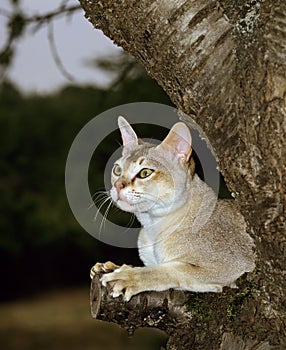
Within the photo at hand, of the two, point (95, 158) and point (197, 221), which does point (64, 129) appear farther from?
point (197, 221)

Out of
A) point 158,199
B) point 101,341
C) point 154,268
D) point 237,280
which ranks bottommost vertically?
point 101,341

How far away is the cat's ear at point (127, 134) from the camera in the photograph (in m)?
1.89

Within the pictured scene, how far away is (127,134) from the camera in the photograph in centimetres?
195

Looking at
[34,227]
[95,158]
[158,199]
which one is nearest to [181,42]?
[158,199]

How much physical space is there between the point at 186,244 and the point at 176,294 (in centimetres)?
18

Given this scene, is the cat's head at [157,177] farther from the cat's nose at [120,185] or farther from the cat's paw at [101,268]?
the cat's paw at [101,268]

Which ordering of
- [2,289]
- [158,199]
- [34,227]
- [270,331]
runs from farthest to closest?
[2,289] < [34,227] < [158,199] < [270,331]

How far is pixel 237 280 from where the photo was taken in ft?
5.47

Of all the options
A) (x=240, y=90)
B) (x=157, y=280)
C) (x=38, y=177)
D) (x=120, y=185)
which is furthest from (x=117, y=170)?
(x=38, y=177)

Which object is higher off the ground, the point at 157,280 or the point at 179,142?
the point at 179,142

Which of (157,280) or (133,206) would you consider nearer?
(157,280)

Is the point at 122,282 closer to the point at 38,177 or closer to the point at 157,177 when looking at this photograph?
the point at 157,177

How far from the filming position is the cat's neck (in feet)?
5.98

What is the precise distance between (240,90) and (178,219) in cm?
56
